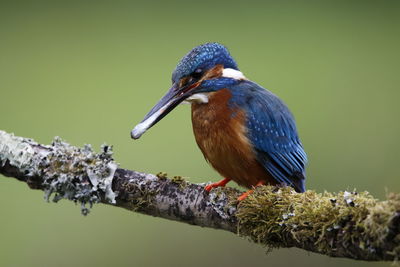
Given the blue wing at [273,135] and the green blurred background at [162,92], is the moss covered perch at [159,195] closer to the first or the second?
the blue wing at [273,135]

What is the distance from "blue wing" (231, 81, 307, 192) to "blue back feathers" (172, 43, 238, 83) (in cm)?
17

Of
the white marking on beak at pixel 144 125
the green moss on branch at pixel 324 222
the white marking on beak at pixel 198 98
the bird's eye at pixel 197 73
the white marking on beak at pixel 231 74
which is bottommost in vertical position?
the green moss on branch at pixel 324 222

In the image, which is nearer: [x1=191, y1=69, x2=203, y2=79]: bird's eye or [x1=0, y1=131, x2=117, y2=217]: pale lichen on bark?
[x1=0, y1=131, x2=117, y2=217]: pale lichen on bark

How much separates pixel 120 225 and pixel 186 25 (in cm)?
203

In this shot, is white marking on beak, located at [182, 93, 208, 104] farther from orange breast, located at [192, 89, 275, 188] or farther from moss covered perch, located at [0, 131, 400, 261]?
moss covered perch, located at [0, 131, 400, 261]

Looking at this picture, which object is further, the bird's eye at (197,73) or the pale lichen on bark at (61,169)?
the bird's eye at (197,73)

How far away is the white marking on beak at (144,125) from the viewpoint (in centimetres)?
295

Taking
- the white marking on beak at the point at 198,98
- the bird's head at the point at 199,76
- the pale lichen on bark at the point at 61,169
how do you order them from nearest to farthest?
the pale lichen on bark at the point at 61,169 → the bird's head at the point at 199,76 → the white marking on beak at the point at 198,98

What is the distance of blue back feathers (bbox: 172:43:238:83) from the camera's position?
11.0 feet

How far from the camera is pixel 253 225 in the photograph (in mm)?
2674

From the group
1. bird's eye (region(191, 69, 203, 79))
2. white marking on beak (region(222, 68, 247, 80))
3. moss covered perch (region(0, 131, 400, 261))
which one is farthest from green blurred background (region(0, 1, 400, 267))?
moss covered perch (region(0, 131, 400, 261))

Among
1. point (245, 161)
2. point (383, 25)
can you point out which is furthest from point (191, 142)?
point (383, 25)

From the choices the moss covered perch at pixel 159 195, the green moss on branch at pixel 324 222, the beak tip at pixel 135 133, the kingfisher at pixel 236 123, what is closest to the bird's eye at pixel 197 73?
the kingfisher at pixel 236 123

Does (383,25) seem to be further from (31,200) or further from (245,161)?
(31,200)
